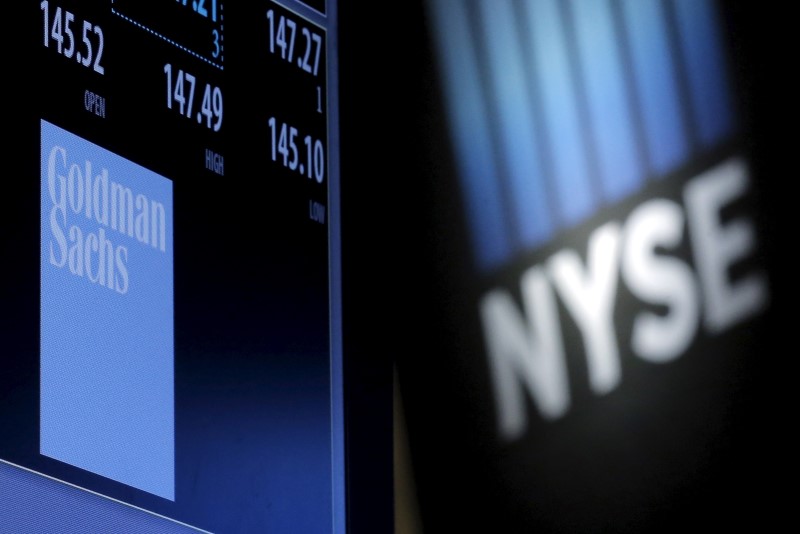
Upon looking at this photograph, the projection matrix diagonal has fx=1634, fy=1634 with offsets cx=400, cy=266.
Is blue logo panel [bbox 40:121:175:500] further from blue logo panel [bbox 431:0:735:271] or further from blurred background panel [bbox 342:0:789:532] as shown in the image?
blue logo panel [bbox 431:0:735:271]

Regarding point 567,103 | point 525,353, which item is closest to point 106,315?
point 525,353

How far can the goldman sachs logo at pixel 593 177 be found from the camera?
10.5ft

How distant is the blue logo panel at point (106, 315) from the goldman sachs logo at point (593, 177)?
2.86ft

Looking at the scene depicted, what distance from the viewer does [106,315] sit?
2.75m

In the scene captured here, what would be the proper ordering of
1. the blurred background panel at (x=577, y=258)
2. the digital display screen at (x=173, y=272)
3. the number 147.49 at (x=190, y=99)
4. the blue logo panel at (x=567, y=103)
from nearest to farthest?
the digital display screen at (x=173, y=272)
the number 147.49 at (x=190, y=99)
the blurred background panel at (x=577, y=258)
the blue logo panel at (x=567, y=103)

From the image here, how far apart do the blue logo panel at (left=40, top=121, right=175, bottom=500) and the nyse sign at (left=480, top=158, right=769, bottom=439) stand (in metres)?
0.87

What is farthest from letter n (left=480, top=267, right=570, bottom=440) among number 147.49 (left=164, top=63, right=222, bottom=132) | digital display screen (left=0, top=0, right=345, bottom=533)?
number 147.49 (left=164, top=63, right=222, bottom=132)

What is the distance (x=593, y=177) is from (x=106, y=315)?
114 centimetres

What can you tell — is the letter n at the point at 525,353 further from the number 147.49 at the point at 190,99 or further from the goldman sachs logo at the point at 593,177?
the number 147.49 at the point at 190,99

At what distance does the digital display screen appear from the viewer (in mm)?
2623

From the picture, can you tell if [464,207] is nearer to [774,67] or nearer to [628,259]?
[628,259]

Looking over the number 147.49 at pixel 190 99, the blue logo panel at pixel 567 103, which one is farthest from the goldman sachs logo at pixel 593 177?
the number 147.49 at pixel 190 99

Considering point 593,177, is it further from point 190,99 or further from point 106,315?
point 106,315

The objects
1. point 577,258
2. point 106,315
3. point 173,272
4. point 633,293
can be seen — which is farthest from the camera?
point 577,258
